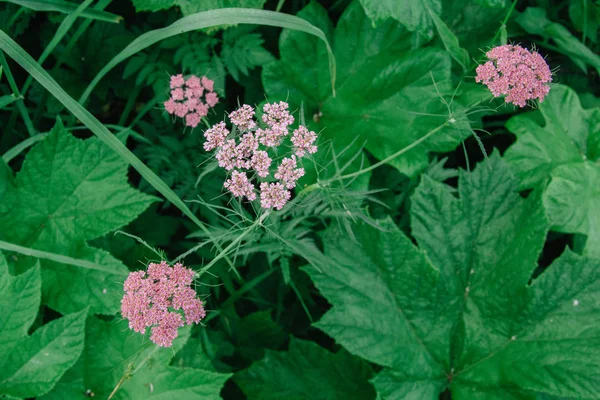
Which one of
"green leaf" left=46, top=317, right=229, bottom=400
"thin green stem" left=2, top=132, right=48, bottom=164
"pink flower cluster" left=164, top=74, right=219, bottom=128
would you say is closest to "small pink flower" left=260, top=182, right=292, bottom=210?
"pink flower cluster" left=164, top=74, right=219, bottom=128

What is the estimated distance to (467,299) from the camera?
2.29 metres

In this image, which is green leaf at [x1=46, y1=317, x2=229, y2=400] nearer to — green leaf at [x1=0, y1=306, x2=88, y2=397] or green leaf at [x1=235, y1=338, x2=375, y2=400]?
green leaf at [x1=0, y1=306, x2=88, y2=397]

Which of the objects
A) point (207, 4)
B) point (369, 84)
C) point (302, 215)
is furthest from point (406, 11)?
point (302, 215)

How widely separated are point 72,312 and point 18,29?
4.39 feet

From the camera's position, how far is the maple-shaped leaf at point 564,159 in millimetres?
2406

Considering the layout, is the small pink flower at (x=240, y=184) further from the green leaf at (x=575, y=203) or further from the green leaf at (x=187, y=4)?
the green leaf at (x=575, y=203)

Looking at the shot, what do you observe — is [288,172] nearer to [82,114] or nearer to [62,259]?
[82,114]

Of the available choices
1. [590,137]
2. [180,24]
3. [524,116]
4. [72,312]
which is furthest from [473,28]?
[72,312]

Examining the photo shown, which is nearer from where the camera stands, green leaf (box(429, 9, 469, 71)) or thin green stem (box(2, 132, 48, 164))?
green leaf (box(429, 9, 469, 71))

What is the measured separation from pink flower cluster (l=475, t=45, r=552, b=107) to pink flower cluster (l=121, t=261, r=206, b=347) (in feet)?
3.68

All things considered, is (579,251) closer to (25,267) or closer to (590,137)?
(590,137)

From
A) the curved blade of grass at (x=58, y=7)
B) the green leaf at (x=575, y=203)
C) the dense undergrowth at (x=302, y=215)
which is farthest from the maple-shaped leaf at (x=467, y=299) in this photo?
the curved blade of grass at (x=58, y=7)

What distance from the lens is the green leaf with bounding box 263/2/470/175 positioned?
2512 millimetres

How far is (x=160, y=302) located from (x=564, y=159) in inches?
77.1
